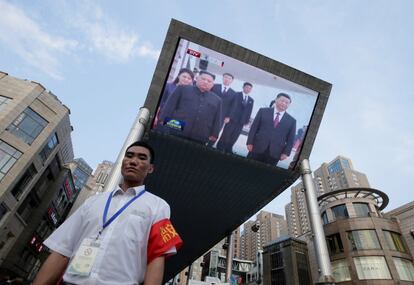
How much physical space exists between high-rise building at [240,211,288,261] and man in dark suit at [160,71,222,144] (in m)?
99.0

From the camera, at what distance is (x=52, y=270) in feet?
6.84

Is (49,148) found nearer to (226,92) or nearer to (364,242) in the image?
(226,92)

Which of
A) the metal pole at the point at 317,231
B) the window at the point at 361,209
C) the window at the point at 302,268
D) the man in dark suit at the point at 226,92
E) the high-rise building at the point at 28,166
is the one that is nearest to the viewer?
the metal pole at the point at 317,231

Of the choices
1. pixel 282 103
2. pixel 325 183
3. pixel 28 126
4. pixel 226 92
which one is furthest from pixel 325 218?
pixel 325 183

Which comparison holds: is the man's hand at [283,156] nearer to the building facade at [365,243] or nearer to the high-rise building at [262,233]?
the building facade at [365,243]

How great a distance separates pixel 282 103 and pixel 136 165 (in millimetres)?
11564

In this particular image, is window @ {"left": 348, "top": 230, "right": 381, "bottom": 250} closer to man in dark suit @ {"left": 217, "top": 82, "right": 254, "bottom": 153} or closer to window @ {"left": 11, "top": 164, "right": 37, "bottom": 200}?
man in dark suit @ {"left": 217, "top": 82, "right": 254, "bottom": 153}

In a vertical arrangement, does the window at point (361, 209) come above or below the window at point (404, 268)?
above

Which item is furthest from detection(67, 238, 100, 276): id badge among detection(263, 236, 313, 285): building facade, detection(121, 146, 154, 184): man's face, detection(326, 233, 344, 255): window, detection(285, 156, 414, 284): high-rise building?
detection(263, 236, 313, 285): building facade

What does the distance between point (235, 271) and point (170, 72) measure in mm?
79413

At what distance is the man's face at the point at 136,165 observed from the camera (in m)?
2.68

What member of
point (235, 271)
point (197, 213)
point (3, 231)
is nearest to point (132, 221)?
point (197, 213)

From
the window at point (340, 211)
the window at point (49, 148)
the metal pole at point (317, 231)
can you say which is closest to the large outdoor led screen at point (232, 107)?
the metal pole at point (317, 231)

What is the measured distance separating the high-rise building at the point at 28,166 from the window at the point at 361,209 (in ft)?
115
